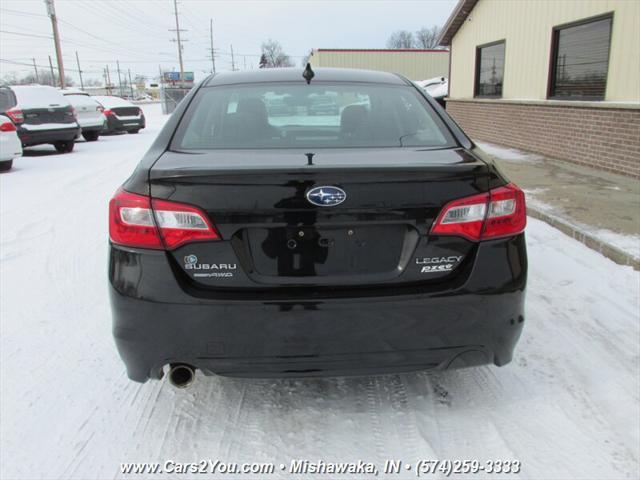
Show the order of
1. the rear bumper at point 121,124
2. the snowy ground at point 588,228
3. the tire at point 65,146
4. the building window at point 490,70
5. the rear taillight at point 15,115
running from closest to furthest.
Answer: the snowy ground at point 588,228 < the rear taillight at point 15,115 < the building window at point 490,70 < the tire at point 65,146 < the rear bumper at point 121,124

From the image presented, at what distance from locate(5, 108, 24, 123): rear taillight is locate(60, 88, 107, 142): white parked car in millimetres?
3875

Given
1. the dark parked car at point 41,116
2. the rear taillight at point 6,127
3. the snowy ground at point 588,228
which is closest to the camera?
the snowy ground at point 588,228

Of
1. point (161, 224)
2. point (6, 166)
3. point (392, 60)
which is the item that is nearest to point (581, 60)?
point (161, 224)

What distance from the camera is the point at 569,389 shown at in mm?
2803

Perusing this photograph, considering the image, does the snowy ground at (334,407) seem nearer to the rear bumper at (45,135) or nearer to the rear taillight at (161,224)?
the rear taillight at (161,224)

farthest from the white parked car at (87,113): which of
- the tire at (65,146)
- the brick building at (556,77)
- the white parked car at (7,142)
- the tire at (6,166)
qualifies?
the brick building at (556,77)

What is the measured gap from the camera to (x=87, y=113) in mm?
17109

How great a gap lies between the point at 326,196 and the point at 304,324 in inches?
20.0

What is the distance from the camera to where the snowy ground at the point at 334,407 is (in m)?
2.34

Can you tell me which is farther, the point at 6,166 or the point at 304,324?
the point at 6,166

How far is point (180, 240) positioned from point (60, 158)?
12.5m

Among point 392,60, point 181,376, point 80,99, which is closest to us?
point 181,376

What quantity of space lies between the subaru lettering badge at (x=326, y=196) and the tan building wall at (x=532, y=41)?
773 centimetres

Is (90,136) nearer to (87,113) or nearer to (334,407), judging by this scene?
(87,113)
